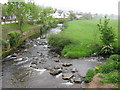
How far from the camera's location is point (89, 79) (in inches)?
803

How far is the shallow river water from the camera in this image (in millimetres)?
20312

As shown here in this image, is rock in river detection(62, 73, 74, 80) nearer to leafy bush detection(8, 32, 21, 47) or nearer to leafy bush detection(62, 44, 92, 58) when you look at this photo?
leafy bush detection(62, 44, 92, 58)

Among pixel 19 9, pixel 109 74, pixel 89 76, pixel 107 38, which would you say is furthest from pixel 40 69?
pixel 19 9

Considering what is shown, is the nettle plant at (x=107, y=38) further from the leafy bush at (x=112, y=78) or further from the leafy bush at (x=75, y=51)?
the leafy bush at (x=112, y=78)

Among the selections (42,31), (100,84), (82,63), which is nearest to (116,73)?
(100,84)

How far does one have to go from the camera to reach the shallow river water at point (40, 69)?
66.6 feet

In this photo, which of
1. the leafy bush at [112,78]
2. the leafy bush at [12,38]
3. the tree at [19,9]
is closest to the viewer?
the leafy bush at [112,78]

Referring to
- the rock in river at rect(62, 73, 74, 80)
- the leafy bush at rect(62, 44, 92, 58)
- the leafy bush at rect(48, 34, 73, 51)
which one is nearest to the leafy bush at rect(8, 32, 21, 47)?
the leafy bush at rect(48, 34, 73, 51)

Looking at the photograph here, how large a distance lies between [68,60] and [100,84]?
461 inches

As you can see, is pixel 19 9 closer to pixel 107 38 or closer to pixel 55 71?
pixel 107 38

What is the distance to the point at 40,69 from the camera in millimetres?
25438

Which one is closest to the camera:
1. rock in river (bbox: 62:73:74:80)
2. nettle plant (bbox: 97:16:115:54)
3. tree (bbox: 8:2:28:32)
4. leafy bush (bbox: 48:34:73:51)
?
rock in river (bbox: 62:73:74:80)

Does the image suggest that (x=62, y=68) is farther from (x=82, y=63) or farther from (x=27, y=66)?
(x=27, y=66)

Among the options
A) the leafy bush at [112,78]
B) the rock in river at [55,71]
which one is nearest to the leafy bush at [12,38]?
the rock in river at [55,71]
